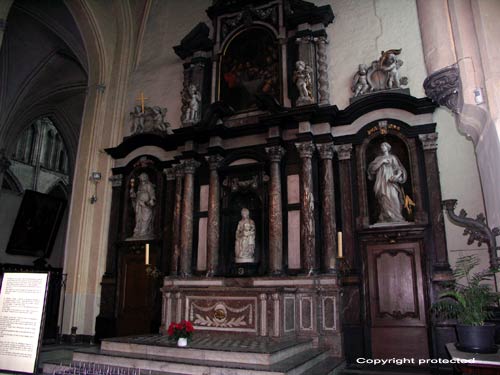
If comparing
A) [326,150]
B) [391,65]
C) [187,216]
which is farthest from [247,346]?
[391,65]

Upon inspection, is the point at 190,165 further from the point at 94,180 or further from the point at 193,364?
the point at 193,364

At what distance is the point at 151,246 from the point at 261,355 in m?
5.06

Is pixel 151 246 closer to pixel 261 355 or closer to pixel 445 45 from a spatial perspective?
pixel 261 355

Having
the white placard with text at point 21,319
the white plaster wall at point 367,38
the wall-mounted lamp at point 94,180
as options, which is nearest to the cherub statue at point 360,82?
the white plaster wall at point 367,38

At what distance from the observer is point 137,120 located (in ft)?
36.7

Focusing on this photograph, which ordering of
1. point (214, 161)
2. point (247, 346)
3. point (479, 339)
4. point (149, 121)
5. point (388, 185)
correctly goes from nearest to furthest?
point (479, 339), point (247, 346), point (388, 185), point (214, 161), point (149, 121)

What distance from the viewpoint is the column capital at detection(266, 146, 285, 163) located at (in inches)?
353

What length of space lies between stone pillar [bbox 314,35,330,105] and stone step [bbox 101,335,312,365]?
189 inches

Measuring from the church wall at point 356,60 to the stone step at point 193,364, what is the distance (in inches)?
132

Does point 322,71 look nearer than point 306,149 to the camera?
No

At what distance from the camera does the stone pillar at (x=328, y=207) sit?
821cm

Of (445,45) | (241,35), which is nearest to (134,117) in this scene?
(241,35)

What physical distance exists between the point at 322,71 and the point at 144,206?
5.05 meters

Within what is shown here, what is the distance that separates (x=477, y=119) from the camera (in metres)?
3.67
